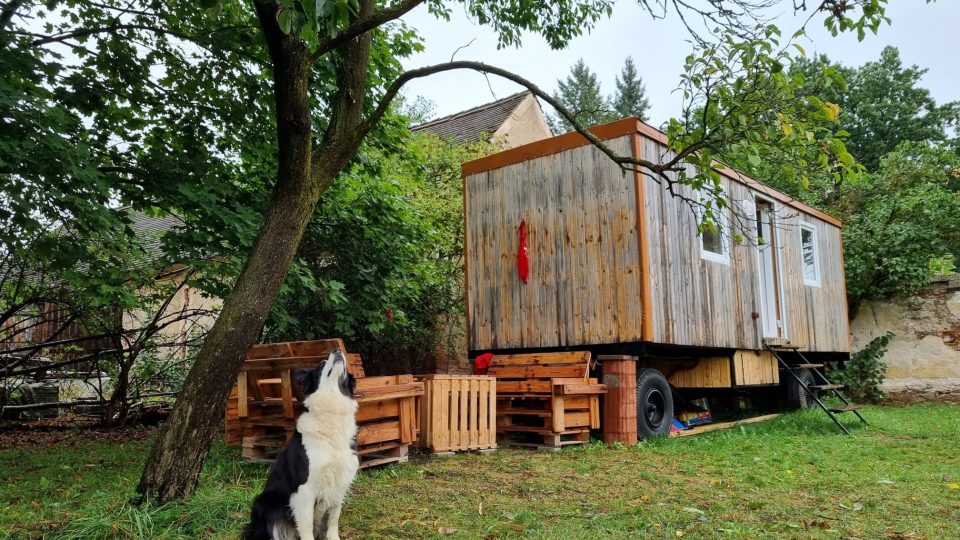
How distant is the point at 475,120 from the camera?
59.6 ft

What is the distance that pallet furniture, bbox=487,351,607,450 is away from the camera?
7.61m

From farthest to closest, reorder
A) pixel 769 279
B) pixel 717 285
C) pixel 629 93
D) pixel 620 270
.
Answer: pixel 629 93 → pixel 769 279 → pixel 717 285 → pixel 620 270

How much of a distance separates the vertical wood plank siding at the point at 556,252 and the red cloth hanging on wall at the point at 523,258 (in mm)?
83

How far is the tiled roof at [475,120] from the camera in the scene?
1711 cm

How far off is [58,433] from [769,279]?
11.0 meters

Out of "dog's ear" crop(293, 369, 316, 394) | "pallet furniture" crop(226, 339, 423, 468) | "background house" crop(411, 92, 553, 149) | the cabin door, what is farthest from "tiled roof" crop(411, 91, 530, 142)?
"dog's ear" crop(293, 369, 316, 394)

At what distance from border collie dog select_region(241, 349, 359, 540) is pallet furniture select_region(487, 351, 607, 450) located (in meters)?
3.86

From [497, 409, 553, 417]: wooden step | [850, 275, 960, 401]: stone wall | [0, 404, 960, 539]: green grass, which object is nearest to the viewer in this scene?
[0, 404, 960, 539]: green grass

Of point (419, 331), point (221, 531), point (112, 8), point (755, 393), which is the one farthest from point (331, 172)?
point (755, 393)

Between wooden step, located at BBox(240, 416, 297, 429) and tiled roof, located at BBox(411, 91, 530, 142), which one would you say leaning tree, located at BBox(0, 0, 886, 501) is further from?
tiled roof, located at BBox(411, 91, 530, 142)

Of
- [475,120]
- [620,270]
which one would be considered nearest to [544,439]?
[620,270]

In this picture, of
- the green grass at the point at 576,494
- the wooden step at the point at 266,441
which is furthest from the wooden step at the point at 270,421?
the green grass at the point at 576,494

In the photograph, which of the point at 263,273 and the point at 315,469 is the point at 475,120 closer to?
the point at 263,273

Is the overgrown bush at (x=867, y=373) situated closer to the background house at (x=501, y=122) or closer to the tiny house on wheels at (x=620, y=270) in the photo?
the tiny house on wheels at (x=620, y=270)
